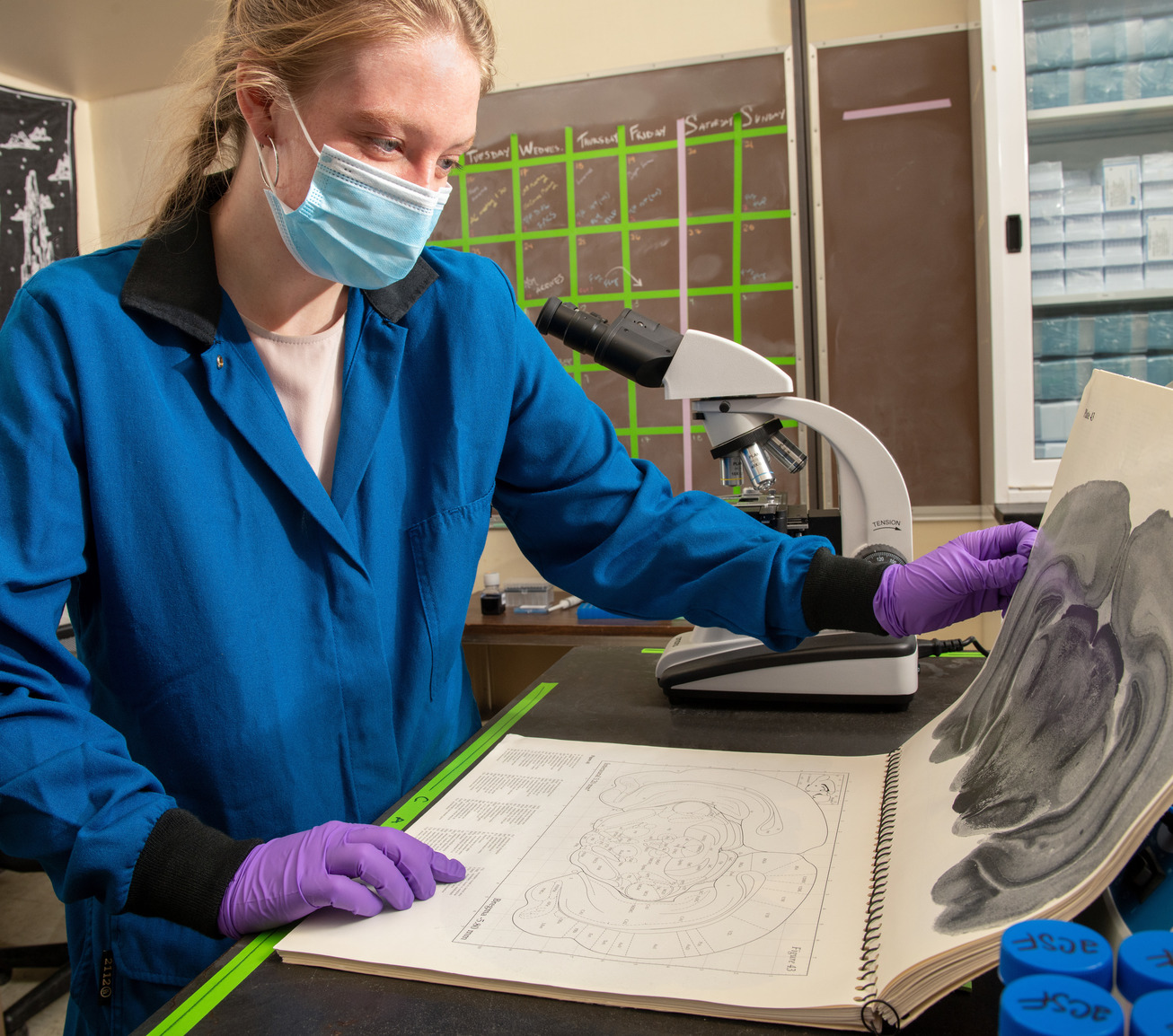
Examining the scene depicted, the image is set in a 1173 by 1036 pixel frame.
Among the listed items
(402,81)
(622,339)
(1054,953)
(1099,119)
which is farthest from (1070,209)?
(1054,953)

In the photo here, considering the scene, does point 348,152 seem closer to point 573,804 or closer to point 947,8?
point 573,804

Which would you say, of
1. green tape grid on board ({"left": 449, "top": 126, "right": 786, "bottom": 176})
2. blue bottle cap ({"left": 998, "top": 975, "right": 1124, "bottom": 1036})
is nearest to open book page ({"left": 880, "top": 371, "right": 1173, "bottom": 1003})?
blue bottle cap ({"left": 998, "top": 975, "right": 1124, "bottom": 1036})

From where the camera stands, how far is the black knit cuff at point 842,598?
941 mm

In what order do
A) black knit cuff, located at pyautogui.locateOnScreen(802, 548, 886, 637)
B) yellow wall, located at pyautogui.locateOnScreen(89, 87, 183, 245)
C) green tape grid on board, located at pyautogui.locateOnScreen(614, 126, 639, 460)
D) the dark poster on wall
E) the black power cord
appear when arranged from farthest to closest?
yellow wall, located at pyautogui.locateOnScreen(89, 87, 183, 245) < the dark poster on wall < green tape grid on board, located at pyautogui.locateOnScreen(614, 126, 639, 460) < the black power cord < black knit cuff, located at pyautogui.locateOnScreen(802, 548, 886, 637)

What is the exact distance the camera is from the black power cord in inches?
Result: 47.1

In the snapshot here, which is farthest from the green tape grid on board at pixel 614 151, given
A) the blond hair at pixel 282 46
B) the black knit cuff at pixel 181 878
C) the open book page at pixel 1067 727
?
the black knit cuff at pixel 181 878

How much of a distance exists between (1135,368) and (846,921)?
6.87ft

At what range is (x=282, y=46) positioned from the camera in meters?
0.88

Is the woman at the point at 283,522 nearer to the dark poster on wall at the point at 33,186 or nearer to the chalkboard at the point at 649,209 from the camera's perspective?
the chalkboard at the point at 649,209

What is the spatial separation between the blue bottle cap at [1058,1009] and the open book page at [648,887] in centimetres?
17

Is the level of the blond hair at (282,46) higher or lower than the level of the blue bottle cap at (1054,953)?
higher

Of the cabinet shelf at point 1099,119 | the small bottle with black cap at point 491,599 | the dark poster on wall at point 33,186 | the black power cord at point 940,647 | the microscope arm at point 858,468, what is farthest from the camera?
the dark poster on wall at point 33,186

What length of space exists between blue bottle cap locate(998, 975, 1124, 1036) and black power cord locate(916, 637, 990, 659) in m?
0.88

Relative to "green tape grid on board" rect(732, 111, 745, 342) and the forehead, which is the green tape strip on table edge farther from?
"green tape grid on board" rect(732, 111, 745, 342)
